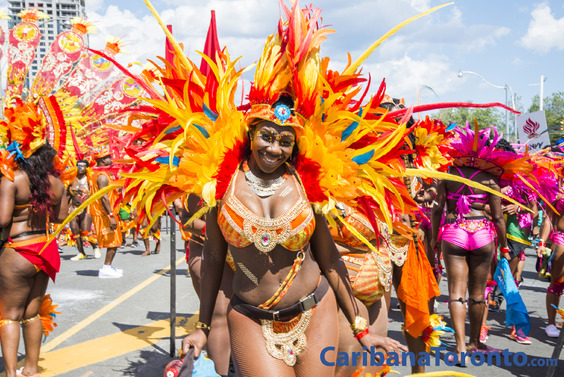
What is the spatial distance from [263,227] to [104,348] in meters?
3.82

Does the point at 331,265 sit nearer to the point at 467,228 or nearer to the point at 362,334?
the point at 362,334

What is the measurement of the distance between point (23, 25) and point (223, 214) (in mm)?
11315

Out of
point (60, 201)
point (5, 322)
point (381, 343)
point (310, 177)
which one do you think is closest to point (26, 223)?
point (60, 201)

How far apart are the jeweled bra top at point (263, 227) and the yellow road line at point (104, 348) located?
10.1 ft

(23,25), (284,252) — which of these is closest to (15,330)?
(284,252)

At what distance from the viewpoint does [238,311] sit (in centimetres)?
293

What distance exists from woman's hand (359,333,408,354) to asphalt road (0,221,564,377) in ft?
8.28

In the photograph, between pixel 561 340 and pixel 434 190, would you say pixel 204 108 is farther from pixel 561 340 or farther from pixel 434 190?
pixel 434 190

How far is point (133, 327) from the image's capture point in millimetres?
6633

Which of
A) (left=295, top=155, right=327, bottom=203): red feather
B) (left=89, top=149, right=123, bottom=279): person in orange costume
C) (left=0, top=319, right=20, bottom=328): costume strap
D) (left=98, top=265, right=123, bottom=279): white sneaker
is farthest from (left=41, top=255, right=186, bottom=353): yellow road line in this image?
(left=295, top=155, right=327, bottom=203): red feather

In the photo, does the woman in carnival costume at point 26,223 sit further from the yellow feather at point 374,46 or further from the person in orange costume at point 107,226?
the person in orange costume at point 107,226

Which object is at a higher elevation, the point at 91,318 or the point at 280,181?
the point at 280,181

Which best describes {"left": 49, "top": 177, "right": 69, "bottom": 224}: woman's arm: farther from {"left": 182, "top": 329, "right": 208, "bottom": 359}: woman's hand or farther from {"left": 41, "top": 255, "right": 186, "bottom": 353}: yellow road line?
{"left": 182, "top": 329, "right": 208, "bottom": 359}: woman's hand

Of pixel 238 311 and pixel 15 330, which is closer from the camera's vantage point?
pixel 238 311
